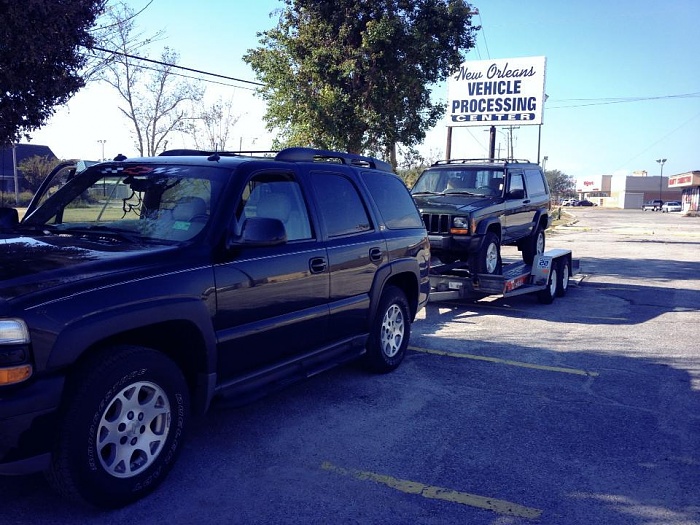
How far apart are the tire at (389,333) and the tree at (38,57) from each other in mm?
5222

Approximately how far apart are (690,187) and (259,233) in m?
88.7

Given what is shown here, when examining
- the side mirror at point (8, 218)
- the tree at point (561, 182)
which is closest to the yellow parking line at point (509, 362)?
the side mirror at point (8, 218)

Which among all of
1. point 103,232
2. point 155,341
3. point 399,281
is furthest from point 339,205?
point 155,341

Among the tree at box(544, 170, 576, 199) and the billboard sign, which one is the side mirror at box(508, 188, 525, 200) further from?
the tree at box(544, 170, 576, 199)

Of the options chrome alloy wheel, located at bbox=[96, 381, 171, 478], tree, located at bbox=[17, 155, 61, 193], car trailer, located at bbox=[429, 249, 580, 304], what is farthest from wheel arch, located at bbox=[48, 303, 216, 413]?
tree, located at bbox=[17, 155, 61, 193]

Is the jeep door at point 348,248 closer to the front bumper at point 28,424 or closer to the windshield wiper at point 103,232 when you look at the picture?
the windshield wiper at point 103,232

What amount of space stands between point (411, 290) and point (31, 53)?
5313 mm

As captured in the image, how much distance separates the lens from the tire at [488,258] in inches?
379

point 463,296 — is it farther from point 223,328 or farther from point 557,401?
point 223,328

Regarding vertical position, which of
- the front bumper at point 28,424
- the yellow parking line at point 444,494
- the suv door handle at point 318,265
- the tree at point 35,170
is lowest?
the yellow parking line at point 444,494

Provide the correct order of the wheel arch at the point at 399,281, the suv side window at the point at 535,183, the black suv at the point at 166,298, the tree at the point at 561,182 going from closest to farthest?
the black suv at the point at 166,298 → the wheel arch at the point at 399,281 → the suv side window at the point at 535,183 → the tree at the point at 561,182

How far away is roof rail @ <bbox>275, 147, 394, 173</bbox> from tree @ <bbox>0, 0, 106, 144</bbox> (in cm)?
408

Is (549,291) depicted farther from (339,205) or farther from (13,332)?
(13,332)

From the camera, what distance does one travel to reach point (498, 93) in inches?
1005
